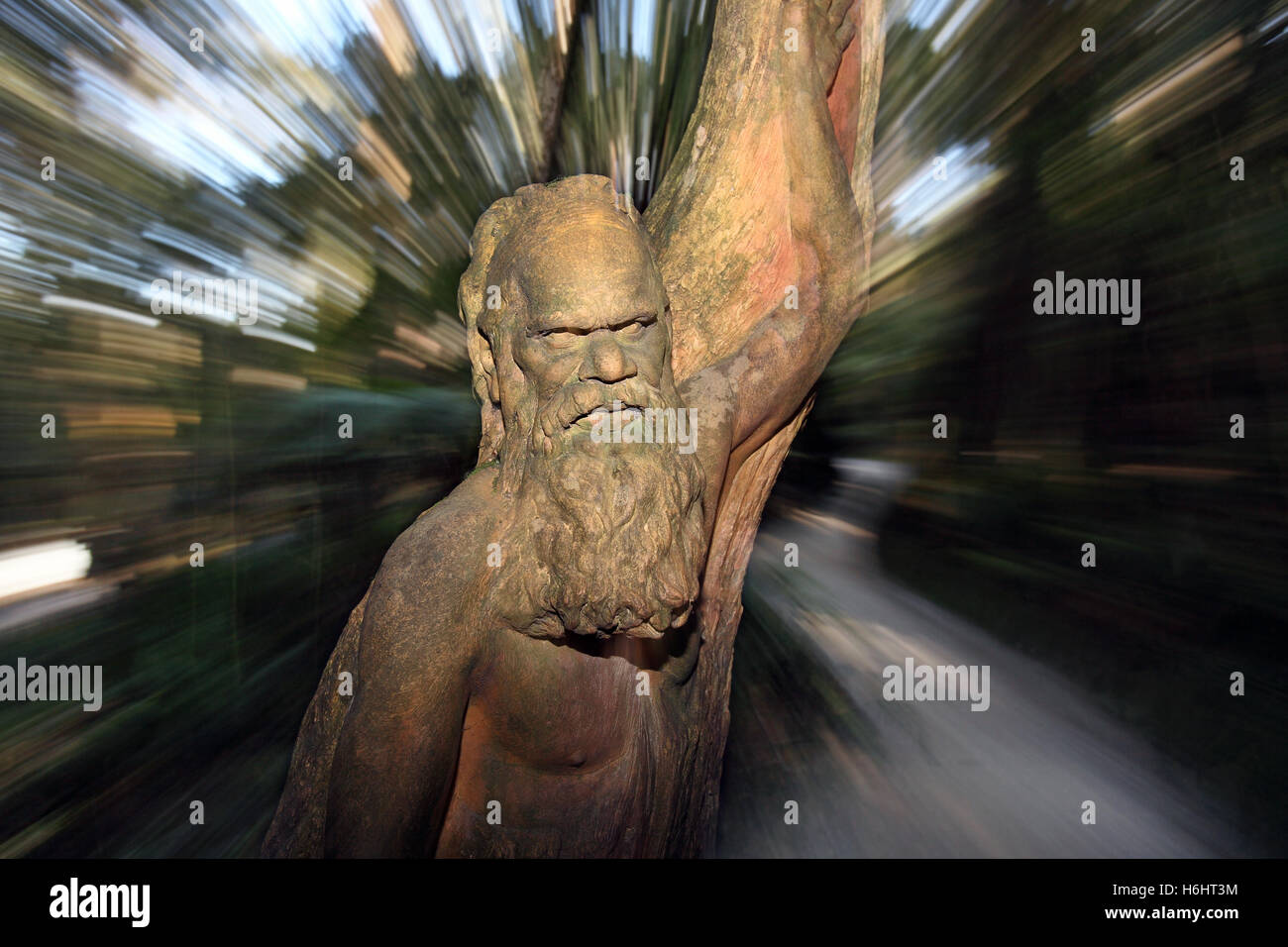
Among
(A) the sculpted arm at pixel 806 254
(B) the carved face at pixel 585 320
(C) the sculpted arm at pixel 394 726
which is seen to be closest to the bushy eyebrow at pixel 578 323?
(B) the carved face at pixel 585 320

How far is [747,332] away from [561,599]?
0.74 metres

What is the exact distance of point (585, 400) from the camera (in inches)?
54.0

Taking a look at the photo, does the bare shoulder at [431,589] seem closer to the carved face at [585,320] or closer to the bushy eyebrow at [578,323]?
the carved face at [585,320]

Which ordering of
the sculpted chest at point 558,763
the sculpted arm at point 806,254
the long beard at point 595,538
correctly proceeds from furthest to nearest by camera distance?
the sculpted arm at point 806,254 → the sculpted chest at point 558,763 → the long beard at point 595,538

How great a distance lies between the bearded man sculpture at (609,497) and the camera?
1.40 m

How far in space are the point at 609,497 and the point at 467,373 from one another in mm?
866

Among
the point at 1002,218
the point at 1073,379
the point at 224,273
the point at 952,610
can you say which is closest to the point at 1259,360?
the point at 1073,379

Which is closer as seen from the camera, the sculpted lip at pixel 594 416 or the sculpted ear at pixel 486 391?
the sculpted lip at pixel 594 416

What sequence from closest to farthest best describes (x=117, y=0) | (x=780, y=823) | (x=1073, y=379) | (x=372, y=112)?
(x=117, y=0)
(x=372, y=112)
(x=1073, y=379)
(x=780, y=823)

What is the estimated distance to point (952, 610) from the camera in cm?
226

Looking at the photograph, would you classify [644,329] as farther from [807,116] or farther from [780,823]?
[780,823]

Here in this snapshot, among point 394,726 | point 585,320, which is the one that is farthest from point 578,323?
point 394,726

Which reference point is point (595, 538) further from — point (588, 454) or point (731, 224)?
point (731, 224)

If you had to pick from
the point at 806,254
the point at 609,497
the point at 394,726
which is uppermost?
the point at 806,254
